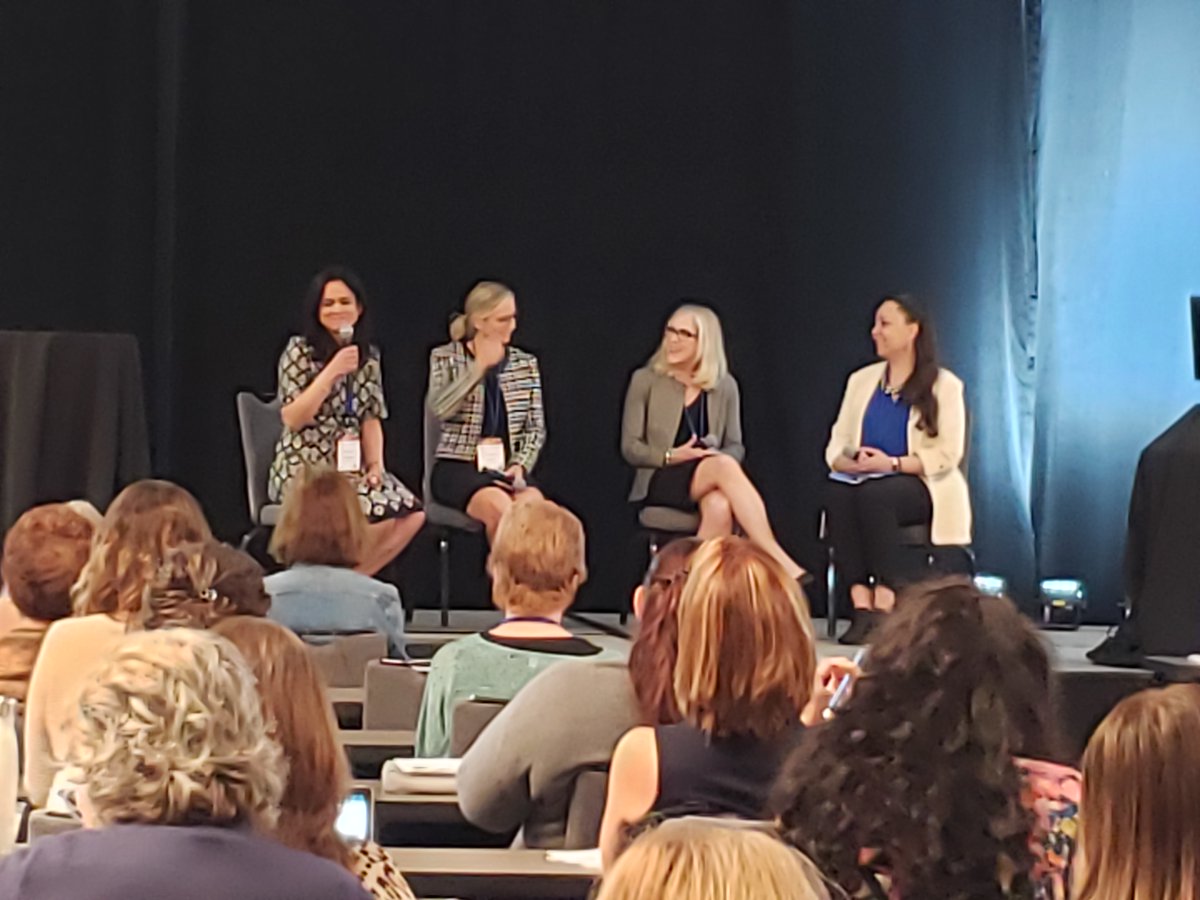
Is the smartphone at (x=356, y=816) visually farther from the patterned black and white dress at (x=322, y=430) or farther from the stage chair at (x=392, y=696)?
the patterned black and white dress at (x=322, y=430)

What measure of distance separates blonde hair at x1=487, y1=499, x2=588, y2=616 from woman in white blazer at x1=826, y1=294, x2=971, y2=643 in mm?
2530

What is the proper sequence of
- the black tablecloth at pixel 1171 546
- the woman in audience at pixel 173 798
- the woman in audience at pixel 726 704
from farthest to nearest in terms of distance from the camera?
1. the black tablecloth at pixel 1171 546
2. the woman in audience at pixel 726 704
3. the woman in audience at pixel 173 798

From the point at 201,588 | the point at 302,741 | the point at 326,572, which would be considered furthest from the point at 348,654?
the point at 302,741

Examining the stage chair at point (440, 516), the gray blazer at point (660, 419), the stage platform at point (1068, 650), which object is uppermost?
the gray blazer at point (660, 419)

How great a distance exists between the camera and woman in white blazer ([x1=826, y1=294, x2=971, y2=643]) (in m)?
5.85

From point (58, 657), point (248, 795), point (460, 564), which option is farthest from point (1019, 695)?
point (460, 564)

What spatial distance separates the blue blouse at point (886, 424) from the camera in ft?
19.6

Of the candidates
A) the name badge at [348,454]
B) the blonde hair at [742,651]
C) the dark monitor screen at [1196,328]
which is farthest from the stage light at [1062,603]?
the blonde hair at [742,651]

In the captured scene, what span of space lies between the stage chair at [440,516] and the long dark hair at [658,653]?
11.6ft

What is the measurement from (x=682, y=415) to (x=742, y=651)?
157 inches

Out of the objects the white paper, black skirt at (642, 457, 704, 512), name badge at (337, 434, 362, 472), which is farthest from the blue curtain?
the white paper

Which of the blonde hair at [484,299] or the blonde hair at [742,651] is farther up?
the blonde hair at [484,299]

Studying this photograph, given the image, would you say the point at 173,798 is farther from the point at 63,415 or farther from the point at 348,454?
the point at 348,454

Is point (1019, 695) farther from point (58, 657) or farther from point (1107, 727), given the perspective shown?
point (58, 657)
